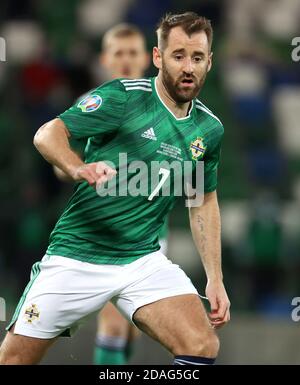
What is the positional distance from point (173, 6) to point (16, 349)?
27.0 feet

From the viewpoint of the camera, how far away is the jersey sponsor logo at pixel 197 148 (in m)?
4.73

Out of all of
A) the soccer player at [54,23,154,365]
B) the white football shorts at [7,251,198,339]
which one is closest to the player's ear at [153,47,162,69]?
the white football shorts at [7,251,198,339]

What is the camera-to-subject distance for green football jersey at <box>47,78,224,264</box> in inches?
182

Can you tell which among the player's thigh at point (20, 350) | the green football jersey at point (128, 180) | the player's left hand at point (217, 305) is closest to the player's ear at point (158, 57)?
the green football jersey at point (128, 180)

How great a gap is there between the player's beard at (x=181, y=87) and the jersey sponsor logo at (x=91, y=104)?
0.37 meters

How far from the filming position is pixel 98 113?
446cm

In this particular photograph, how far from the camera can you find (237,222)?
30.9 ft

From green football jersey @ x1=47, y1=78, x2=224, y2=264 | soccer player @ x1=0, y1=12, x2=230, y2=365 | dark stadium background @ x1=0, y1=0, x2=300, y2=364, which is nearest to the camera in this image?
soccer player @ x1=0, y1=12, x2=230, y2=365

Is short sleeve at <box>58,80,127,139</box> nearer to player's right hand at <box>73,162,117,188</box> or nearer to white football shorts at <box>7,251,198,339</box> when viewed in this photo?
player's right hand at <box>73,162,117,188</box>

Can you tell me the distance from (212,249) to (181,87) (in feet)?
2.71

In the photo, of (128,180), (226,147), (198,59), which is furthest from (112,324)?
(226,147)

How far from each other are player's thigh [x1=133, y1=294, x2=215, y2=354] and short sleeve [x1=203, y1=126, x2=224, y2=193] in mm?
616

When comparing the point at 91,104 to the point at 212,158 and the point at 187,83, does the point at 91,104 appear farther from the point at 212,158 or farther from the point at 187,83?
the point at 212,158
